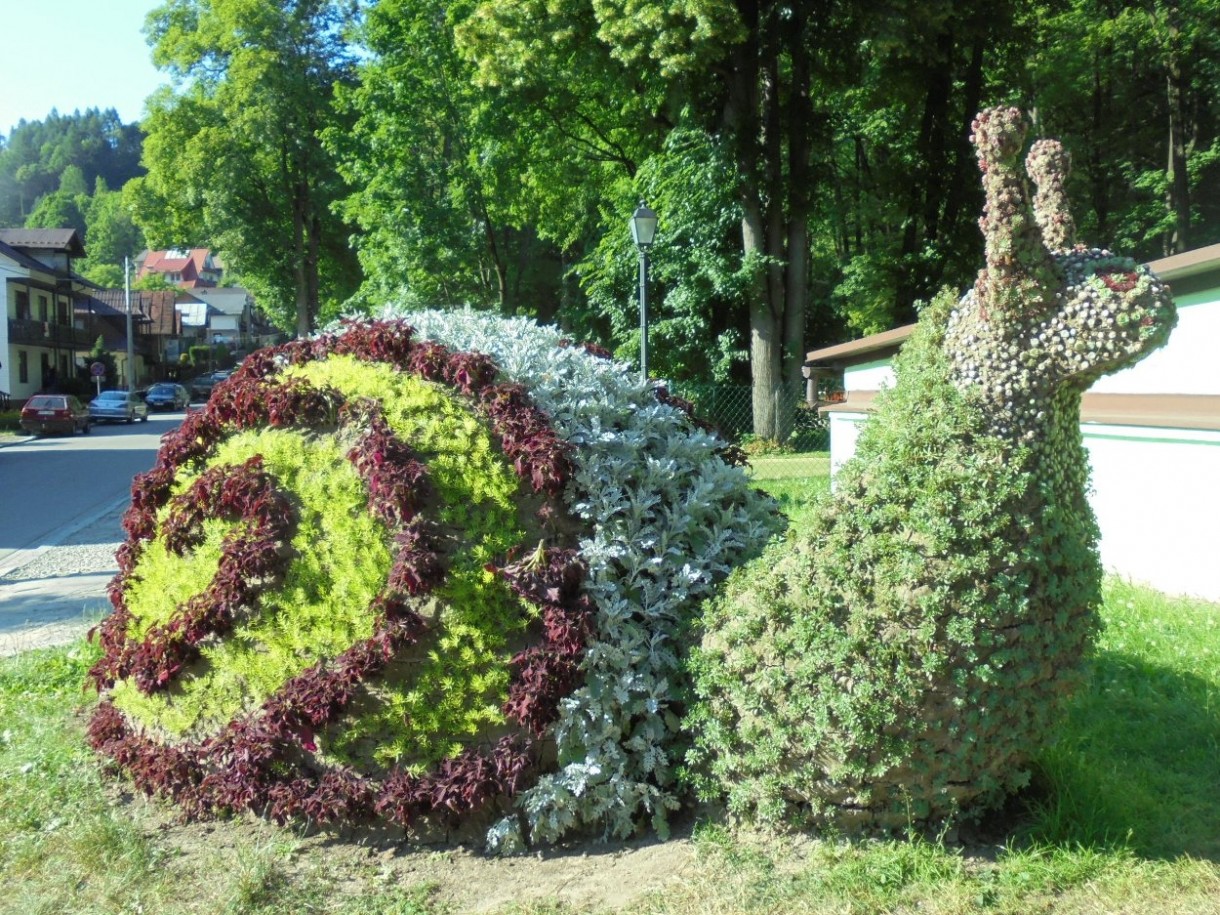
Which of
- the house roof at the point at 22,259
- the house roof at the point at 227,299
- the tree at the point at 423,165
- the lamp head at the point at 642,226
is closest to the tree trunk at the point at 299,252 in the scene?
the tree at the point at 423,165

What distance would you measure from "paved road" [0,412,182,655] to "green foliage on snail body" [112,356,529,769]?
159 inches

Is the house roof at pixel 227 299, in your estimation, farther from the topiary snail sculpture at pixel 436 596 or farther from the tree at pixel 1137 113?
the topiary snail sculpture at pixel 436 596

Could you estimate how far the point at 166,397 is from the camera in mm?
62375

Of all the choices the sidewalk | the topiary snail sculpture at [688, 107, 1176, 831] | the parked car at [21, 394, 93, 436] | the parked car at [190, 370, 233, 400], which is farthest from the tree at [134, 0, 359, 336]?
the topiary snail sculpture at [688, 107, 1176, 831]

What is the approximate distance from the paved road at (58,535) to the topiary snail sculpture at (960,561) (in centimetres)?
633

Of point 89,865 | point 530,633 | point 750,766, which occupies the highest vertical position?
point 530,633

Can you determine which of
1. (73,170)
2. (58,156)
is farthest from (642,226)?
(58,156)

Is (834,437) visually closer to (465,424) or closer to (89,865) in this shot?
(465,424)

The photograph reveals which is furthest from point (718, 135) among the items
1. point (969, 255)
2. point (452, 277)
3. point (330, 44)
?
point (330, 44)

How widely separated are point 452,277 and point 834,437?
22.9 m

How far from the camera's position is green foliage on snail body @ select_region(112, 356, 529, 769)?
13.7ft

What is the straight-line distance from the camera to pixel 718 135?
77.4 feet

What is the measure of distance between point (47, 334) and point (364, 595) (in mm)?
62859

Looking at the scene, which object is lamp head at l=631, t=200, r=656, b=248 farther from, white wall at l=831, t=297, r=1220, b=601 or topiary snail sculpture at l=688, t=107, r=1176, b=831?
topiary snail sculpture at l=688, t=107, r=1176, b=831
